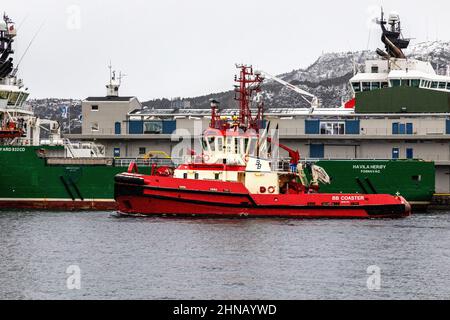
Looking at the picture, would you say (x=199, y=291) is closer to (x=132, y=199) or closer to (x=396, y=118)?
(x=132, y=199)

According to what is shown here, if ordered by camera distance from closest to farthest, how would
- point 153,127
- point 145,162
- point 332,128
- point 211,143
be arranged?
point 211,143 → point 145,162 → point 332,128 → point 153,127

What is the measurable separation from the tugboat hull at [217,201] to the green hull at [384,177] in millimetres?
7104

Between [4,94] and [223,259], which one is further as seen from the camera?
[4,94]

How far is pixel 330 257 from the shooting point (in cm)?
4134

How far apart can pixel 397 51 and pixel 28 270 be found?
46.4m

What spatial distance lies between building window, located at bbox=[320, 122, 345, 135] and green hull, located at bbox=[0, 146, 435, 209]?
19.4 feet

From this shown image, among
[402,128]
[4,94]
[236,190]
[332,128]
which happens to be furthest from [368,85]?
[4,94]

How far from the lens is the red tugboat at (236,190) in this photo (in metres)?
57.1

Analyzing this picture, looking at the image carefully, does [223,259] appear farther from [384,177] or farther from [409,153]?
[409,153]

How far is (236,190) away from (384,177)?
11817 millimetres

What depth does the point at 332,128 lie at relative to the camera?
7075 centimetres

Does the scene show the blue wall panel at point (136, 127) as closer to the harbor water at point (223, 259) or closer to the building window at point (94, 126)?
the building window at point (94, 126)

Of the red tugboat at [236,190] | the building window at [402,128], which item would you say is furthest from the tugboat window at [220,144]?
the building window at [402,128]
